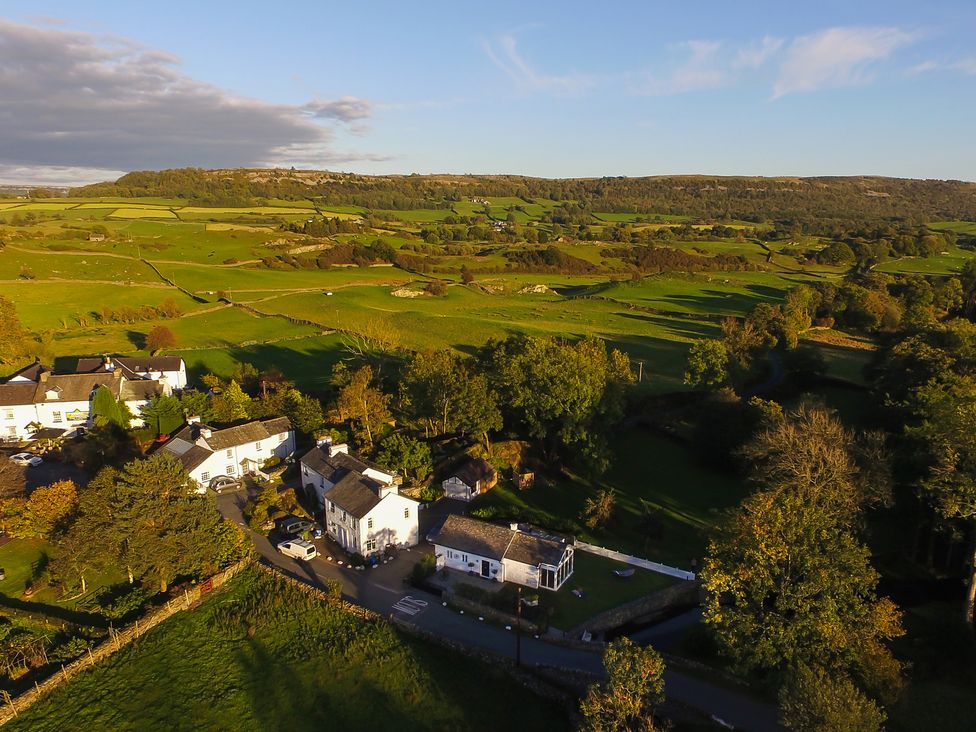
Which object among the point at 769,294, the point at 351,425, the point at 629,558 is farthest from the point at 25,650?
the point at 769,294

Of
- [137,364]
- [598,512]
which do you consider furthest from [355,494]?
[137,364]

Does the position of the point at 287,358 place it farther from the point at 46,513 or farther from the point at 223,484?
the point at 46,513

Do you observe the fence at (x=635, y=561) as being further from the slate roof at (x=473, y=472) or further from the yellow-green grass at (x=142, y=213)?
the yellow-green grass at (x=142, y=213)

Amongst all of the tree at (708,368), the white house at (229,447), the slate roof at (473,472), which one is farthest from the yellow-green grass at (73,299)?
the tree at (708,368)

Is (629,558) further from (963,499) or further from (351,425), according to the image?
(351,425)

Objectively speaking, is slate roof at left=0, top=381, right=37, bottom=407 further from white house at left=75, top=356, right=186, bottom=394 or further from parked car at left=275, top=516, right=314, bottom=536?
parked car at left=275, top=516, right=314, bottom=536

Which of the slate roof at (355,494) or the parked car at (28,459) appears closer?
the slate roof at (355,494)
